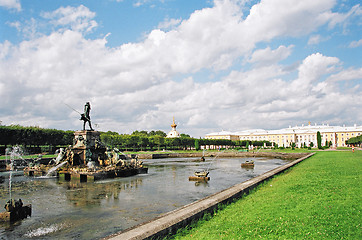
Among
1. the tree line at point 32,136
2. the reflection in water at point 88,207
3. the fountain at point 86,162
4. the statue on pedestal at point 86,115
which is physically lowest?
the reflection in water at point 88,207

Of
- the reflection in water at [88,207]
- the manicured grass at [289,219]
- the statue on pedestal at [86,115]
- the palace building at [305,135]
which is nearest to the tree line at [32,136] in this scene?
the statue on pedestal at [86,115]

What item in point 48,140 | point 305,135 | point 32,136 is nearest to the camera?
point 32,136

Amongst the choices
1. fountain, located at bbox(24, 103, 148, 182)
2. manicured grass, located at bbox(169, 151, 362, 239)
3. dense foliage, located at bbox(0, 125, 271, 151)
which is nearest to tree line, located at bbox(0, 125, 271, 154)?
dense foliage, located at bbox(0, 125, 271, 151)

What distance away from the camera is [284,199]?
789 centimetres

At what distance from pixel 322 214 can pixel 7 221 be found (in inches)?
363

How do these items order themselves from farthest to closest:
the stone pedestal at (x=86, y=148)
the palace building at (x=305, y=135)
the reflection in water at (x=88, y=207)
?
the palace building at (x=305, y=135), the stone pedestal at (x=86, y=148), the reflection in water at (x=88, y=207)

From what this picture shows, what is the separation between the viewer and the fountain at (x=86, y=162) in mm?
19241

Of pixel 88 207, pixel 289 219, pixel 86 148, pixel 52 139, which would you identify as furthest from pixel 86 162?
pixel 52 139

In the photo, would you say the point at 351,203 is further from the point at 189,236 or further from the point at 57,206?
the point at 57,206

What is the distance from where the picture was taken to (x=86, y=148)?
20641mm

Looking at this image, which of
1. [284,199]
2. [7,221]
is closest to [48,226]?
[7,221]

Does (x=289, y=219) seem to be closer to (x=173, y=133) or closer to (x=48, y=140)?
(x=48, y=140)

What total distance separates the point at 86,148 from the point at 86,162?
112 centimetres

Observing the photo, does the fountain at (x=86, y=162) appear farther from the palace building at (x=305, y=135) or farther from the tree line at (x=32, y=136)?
the palace building at (x=305, y=135)
